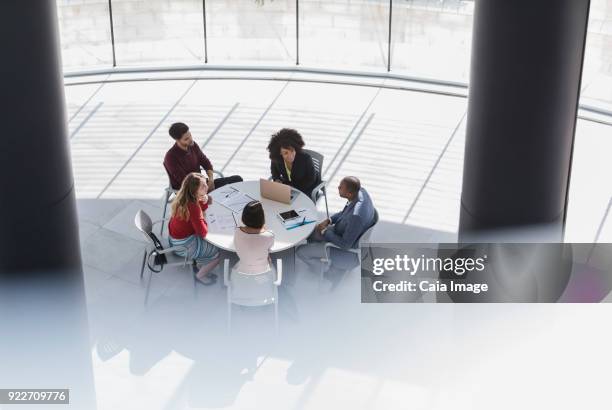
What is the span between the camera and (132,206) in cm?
1011

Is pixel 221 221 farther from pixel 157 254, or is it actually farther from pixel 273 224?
pixel 157 254

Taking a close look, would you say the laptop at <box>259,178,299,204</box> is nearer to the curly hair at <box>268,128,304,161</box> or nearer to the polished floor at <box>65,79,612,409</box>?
the curly hair at <box>268,128,304,161</box>

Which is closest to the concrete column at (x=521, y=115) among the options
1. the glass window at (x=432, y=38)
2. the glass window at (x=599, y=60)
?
the glass window at (x=599, y=60)

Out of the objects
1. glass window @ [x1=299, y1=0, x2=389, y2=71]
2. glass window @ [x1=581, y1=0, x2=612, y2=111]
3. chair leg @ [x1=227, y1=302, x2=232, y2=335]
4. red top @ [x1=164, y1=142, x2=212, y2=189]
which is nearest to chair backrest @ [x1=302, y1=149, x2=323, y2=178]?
red top @ [x1=164, y1=142, x2=212, y2=189]

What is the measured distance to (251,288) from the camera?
7738 millimetres

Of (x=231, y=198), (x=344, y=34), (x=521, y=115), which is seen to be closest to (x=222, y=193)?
(x=231, y=198)

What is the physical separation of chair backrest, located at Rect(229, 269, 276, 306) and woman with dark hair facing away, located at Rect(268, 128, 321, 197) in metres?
1.58

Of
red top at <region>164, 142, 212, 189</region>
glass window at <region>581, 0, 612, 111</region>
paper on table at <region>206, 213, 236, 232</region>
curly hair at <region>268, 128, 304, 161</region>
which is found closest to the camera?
paper on table at <region>206, 213, 236, 232</region>

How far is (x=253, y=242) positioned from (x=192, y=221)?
771 mm

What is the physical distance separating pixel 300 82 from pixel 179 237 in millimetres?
5276

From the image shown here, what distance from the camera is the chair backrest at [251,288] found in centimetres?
772

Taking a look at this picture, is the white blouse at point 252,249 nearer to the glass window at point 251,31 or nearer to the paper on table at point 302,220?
the paper on table at point 302,220

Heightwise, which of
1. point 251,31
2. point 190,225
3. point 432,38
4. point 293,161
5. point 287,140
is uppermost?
point 287,140

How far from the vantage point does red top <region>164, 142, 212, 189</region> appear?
360 inches
